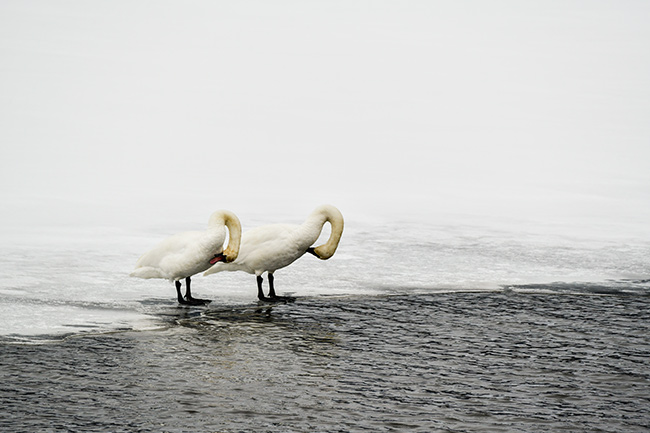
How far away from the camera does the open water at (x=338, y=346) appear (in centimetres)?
565

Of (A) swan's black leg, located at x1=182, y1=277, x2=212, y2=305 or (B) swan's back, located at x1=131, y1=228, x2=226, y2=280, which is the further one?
(A) swan's black leg, located at x1=182, y1=277, x2=212, y2=305

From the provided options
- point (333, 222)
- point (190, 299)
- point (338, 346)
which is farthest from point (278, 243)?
point (338, 346)

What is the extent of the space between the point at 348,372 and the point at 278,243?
2.86 m

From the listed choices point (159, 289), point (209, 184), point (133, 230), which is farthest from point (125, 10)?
point (159, 289)

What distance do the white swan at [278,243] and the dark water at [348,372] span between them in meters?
0.65

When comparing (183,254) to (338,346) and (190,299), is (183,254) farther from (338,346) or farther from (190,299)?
(338,346)

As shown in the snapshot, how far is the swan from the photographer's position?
8.79 meters

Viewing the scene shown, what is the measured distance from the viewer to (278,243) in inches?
365

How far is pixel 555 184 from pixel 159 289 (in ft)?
40.1

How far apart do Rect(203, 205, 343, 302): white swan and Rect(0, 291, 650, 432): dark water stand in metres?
0.65

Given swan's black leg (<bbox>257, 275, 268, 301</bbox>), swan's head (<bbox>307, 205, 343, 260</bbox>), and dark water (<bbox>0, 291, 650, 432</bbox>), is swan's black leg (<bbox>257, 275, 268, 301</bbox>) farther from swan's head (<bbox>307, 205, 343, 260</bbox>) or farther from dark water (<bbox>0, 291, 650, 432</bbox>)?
swan's head (<bbox>307, 205, 343, 260</bbox>)

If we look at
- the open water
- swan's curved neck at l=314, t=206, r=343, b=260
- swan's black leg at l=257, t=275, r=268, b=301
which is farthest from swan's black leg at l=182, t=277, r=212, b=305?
swan's curved neck at l=314, t=206, r=343, b=260

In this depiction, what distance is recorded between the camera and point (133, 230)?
44.4 ft

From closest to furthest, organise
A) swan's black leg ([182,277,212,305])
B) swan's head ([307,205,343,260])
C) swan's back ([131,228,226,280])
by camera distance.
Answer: swan's back ([131,228,226,280]), swan's black leg ([182,277,212,305]), swan's head ([307,205,343,260])
